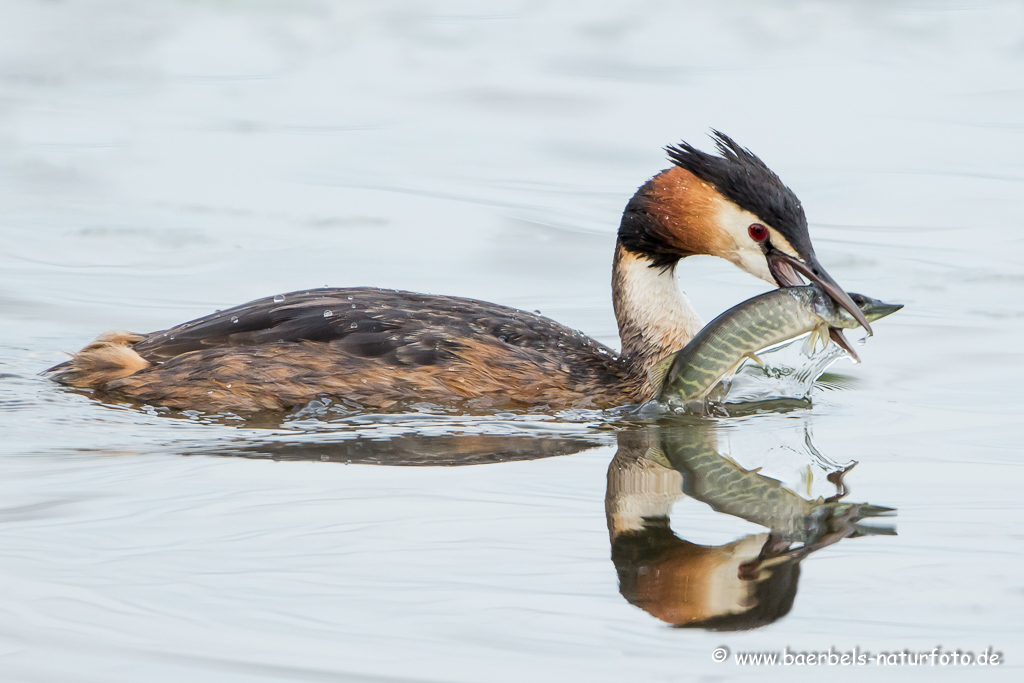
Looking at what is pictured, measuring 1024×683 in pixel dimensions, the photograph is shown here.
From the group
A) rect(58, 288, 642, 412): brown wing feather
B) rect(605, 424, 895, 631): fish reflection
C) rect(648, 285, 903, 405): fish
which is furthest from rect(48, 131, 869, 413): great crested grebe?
rect(605, 424, 895, 631): fish reflection

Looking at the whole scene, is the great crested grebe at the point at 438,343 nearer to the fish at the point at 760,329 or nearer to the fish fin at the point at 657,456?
the fish at the point at 760,329

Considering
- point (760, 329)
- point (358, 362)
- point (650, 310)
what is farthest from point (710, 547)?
point (650, 310)

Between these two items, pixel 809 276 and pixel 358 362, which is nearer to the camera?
pixel 809 276

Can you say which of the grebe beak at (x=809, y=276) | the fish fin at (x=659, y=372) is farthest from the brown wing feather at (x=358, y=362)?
the grebe beak at (x=809, y=276)

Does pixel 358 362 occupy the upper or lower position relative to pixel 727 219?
lower

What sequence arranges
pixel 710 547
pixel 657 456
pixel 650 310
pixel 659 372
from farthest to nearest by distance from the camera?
pixel 650 310
pixel 659 372
pixel 657 456
pixel 710 547

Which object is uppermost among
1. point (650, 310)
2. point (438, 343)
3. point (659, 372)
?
point (650, 310)

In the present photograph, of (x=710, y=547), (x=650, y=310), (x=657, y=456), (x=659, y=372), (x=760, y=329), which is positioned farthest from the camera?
(x=650, y=310)

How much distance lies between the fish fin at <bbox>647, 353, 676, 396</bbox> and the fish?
0.01 metres

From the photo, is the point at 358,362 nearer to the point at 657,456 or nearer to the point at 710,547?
the point at 657,456

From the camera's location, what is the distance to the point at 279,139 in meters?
13.4

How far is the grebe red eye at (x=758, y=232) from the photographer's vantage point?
731 cm

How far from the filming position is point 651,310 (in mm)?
7895

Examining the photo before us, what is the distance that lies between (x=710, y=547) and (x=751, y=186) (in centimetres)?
235
